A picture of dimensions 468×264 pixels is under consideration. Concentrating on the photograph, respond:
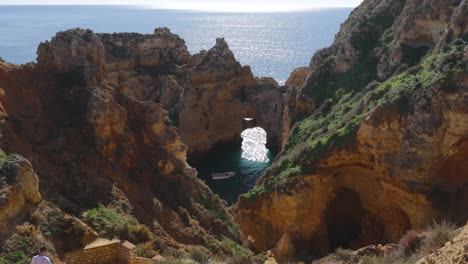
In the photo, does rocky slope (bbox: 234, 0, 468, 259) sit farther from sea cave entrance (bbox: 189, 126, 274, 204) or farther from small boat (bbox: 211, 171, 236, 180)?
small boat (bbox: 211, 171, 236, 180)

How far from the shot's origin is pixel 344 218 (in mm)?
31562

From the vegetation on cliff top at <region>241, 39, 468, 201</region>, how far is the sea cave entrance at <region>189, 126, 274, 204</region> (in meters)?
16.1

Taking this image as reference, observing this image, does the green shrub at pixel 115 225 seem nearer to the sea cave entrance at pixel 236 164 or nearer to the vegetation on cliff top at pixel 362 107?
the vegetation on cliff top at pixel 362 107

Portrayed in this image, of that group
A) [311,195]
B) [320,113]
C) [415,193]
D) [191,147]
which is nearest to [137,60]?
[191,147]

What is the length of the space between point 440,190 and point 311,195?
6800mm

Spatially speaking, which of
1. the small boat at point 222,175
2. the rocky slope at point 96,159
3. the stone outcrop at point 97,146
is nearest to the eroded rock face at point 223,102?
the small boat at point 222,175

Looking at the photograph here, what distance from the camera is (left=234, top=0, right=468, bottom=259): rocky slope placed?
24.5m

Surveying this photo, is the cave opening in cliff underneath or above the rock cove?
underneath

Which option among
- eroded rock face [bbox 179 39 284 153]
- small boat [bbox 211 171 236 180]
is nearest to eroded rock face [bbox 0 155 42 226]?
small boat [bbox 211 171 236 180]

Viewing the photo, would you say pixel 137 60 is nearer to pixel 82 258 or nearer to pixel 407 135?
pixel 407 135

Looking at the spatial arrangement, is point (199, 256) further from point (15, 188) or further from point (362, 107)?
point (362, 107)

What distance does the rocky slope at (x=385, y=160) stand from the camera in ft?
80.3

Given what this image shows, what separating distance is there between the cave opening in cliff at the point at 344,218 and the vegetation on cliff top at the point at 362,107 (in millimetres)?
3196

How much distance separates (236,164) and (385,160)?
112 feet
